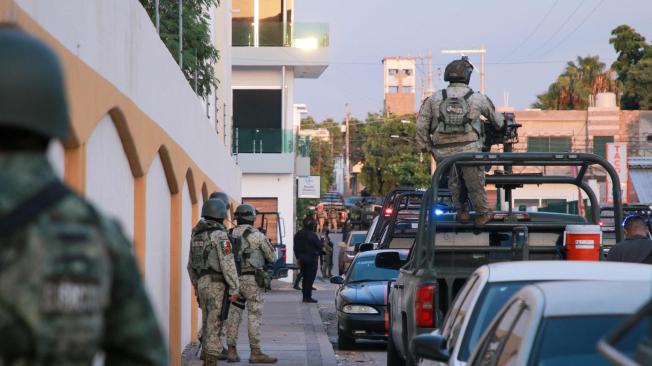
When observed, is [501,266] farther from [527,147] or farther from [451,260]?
[527,147]

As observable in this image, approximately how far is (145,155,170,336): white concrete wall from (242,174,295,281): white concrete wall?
27886 mm

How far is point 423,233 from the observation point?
402 inches

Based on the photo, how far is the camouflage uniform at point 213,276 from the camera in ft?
43.1

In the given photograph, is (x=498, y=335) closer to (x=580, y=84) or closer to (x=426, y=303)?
(x=426, y=303)

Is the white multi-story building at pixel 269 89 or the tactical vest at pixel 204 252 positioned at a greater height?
the white multi-story building at pixel 269 89

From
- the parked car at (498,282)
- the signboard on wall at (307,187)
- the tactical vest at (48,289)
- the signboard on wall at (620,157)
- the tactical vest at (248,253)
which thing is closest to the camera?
the tactical vest at (48,289)

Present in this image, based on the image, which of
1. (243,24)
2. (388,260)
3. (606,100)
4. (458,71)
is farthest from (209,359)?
(606,100)

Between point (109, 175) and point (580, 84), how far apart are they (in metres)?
72.5

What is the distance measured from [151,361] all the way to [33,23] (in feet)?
12.0

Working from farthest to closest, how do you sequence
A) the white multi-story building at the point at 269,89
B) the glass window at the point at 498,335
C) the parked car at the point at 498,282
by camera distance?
the white multi-story building at the point at 269,89
the parked car at the point at 498,282
the glass window at the point at 498,335

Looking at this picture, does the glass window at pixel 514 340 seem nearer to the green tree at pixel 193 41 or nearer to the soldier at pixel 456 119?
the soldier at pixel 456 119

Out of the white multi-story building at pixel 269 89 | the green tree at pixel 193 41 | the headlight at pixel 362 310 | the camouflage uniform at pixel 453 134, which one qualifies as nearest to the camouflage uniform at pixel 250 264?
the camouflage uniform at pixel 453 134

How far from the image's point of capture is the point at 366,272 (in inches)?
792

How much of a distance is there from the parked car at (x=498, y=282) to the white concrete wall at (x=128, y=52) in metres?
2.73
